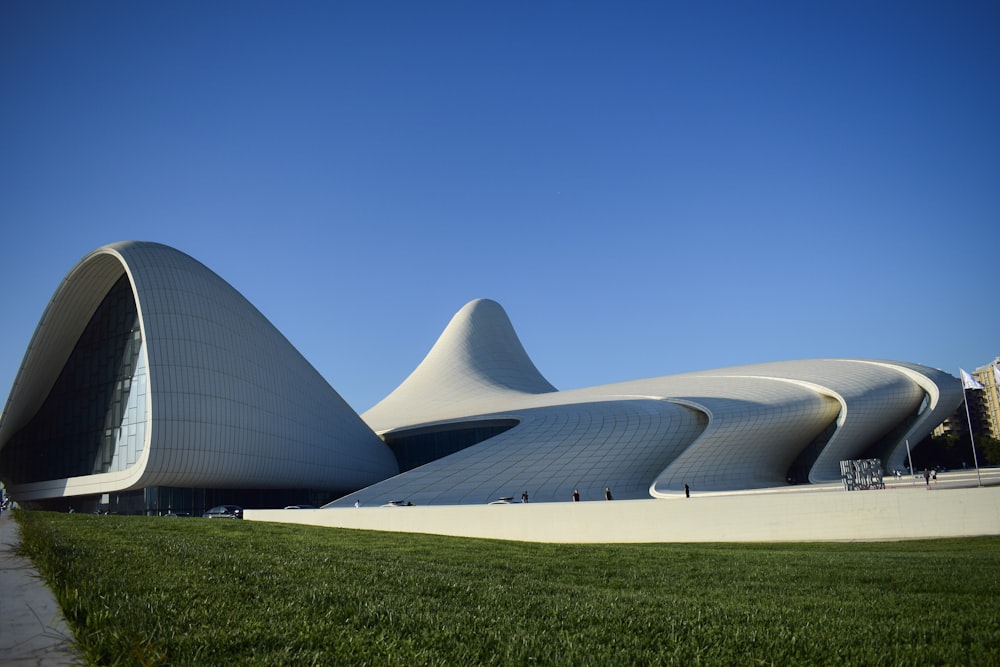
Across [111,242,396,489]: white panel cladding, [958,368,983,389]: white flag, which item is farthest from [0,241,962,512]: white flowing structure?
[958,368,983,389]: white flag

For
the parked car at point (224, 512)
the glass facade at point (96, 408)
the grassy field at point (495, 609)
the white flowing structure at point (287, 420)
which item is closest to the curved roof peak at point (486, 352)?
the white flowing structure at point (287, 420)

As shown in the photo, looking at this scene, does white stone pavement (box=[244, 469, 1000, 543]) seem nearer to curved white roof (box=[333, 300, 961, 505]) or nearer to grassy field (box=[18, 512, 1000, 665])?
grassy field (box=[18, 512, 1000, 665])

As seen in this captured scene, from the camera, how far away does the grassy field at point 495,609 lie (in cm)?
395

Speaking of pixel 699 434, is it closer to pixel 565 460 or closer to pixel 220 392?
pixel 565 460

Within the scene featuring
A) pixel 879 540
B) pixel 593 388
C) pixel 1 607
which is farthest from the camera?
pixel 593 388

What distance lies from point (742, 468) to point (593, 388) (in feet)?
46.6

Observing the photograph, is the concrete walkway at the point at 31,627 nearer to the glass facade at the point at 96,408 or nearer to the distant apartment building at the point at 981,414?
the glass facade at the point at 96,408

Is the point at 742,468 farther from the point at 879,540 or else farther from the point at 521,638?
the point at 521,638

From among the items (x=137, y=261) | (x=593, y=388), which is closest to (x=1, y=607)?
(x=137, y=261)

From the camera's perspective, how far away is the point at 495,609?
5.23 m

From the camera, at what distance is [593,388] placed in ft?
150

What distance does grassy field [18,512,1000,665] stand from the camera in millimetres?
3945

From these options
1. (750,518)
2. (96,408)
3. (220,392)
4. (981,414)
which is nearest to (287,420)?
(220,392)

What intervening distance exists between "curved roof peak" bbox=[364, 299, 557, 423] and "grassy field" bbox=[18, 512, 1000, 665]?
4006 cm
